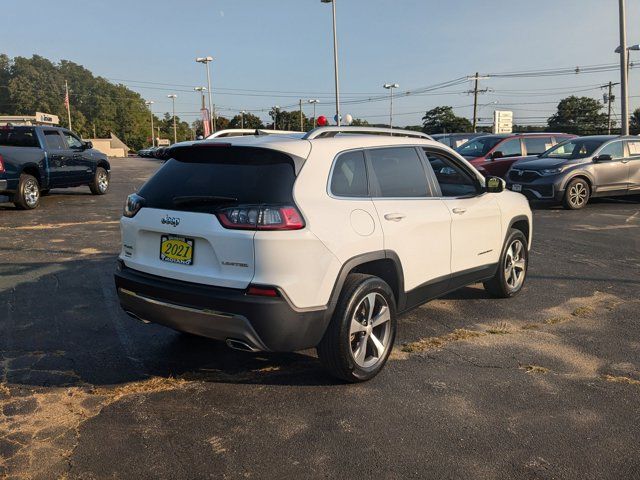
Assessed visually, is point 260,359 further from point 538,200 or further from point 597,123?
point 597,123

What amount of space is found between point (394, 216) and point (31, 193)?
11.4 metres

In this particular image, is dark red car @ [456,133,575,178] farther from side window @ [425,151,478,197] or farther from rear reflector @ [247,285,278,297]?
rear reflector @ [247,285,278,297]

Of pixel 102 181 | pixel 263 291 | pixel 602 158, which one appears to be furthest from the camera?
pixel 102 181

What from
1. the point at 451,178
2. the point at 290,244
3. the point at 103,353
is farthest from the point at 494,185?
the point at 103,353

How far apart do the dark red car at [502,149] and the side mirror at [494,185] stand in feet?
32.8

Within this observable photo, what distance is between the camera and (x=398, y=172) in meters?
4.29

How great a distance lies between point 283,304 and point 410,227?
130 centimetres

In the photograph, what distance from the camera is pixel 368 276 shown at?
3.77 m

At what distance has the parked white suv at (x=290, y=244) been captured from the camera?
10.8 feet

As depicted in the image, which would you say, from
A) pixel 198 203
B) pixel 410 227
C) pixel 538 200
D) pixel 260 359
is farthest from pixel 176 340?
pixel 538 200

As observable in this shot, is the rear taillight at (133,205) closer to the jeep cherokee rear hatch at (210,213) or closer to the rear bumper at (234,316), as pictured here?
the jeep cherokee rear hatch at (210,213)

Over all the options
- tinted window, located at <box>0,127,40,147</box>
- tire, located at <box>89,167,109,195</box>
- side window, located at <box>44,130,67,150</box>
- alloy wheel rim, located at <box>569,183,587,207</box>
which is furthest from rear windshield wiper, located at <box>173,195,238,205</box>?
tire, located at <box>89,167,109,195</box>

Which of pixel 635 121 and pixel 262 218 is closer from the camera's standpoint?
pixel 262 218

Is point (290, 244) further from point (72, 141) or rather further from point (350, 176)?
point (72, 141)
